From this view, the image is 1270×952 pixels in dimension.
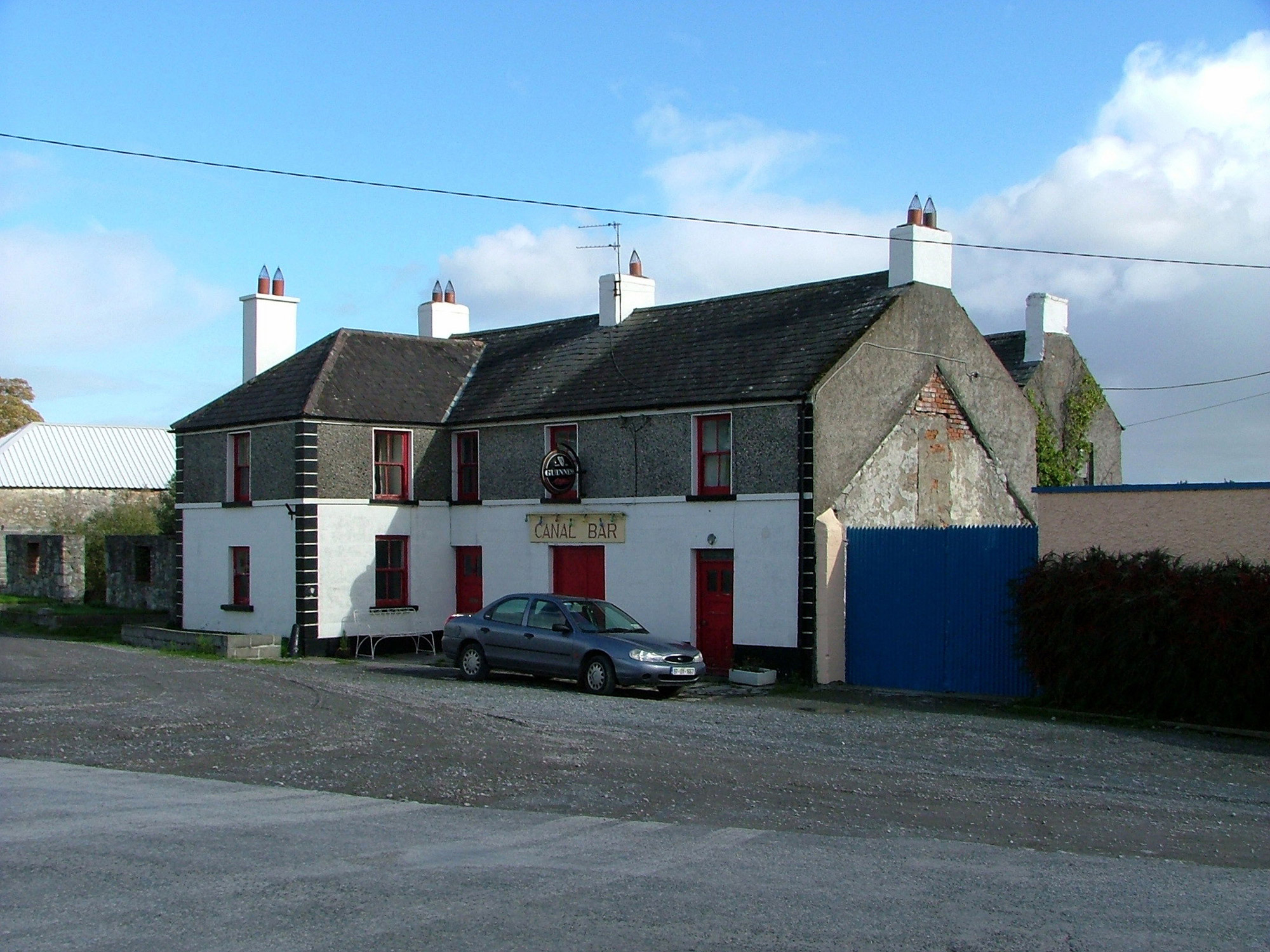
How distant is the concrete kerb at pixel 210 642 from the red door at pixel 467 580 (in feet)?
12.5

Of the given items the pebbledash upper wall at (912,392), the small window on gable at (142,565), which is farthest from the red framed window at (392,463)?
the pebbledash upper wall at (912,392)

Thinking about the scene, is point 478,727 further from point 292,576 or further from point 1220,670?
point 292,576

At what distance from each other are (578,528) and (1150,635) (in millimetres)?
11203

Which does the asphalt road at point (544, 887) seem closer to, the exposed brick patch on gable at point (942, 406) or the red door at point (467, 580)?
the exposed brick patch on gable at point (942, 406)

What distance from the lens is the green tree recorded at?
61.9m

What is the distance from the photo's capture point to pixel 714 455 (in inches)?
877

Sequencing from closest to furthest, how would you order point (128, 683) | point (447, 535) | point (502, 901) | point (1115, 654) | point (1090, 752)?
point (502, 901) → point (1090, 752) → point (1115, 654) → point (128, 683) → point (447, 535)

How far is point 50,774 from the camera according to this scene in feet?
38.0

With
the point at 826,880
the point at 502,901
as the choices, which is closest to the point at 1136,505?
the point at 826,880

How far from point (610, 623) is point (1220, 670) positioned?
8656 mm

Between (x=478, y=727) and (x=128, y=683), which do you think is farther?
(x=128, y=683)

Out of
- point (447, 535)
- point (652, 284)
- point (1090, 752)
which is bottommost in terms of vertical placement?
point (1090, 752)

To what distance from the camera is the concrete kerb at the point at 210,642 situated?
2392 centimetres

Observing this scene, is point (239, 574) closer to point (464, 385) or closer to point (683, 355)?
point (464, 385)
